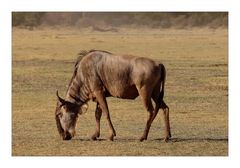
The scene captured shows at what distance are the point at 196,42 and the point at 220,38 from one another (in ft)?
12.0

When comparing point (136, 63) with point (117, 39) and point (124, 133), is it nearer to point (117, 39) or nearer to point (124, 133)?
point (124, 133)

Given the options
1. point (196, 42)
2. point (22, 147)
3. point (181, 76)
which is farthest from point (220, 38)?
point (22, 147)

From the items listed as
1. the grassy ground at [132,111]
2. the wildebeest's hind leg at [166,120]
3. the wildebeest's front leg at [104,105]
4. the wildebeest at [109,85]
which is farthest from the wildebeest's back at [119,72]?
the grassy ground at [132,111]

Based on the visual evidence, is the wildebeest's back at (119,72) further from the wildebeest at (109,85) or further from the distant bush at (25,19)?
the distant bush at (25,19)

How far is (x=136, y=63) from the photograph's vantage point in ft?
39.8

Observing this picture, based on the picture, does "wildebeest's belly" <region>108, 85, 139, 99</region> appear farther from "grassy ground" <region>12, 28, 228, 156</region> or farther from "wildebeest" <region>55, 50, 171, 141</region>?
"grassy ground" <region>12, 28, 228, 156</region>

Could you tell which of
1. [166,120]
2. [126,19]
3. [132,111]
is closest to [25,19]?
[126,19]

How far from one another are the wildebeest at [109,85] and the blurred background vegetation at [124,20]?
125 ft

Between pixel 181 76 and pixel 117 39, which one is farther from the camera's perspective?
pixel 117 39

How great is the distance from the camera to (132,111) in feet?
51.9

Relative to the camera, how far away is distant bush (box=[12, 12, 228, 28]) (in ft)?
169

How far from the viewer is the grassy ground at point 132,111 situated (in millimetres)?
11836

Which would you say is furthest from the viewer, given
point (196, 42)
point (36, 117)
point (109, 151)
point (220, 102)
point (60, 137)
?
point (196, 42)

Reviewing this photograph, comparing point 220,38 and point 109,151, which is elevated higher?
point 220,38
